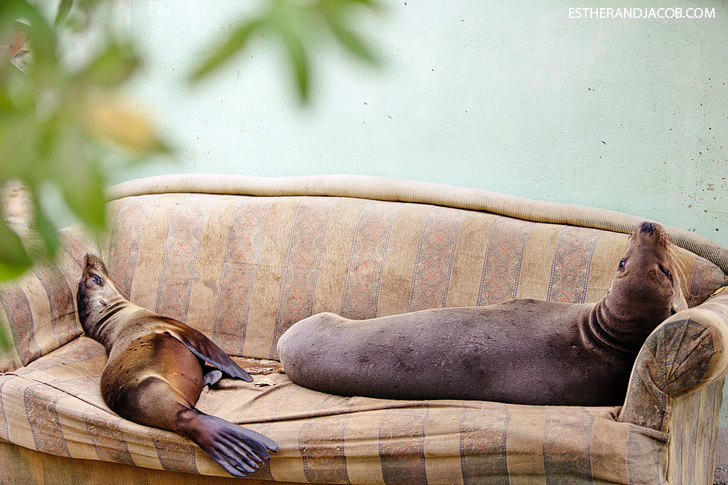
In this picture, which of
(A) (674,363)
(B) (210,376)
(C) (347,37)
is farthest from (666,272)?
(C) (347,37)

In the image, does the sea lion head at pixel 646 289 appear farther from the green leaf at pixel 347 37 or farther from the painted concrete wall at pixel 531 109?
the green leaf at pixel 347 37

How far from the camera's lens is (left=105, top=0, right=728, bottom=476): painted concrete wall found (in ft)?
7.43

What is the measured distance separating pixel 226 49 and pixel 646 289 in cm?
158

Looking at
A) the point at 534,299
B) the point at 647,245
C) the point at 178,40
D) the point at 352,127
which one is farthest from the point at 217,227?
the point at 647,245

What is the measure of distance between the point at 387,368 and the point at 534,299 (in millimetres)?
571

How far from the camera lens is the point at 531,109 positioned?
2418 millimetres

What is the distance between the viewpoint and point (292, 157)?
2.75 metres

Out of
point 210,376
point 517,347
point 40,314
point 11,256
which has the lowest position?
point 210,376

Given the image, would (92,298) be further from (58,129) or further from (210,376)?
(58,129)

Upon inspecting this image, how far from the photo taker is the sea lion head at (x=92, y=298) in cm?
237

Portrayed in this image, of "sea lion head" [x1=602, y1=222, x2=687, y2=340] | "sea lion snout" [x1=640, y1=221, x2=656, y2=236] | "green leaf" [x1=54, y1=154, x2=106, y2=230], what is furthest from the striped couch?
"green leaf" [x1=54, y1=154, x2=106, y2=230]

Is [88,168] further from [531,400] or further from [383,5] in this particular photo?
[531,400]

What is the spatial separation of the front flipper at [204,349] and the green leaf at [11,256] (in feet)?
6.03

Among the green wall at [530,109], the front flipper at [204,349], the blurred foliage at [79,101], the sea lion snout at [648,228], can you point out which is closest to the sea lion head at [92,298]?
the front flipper at [204,349]
